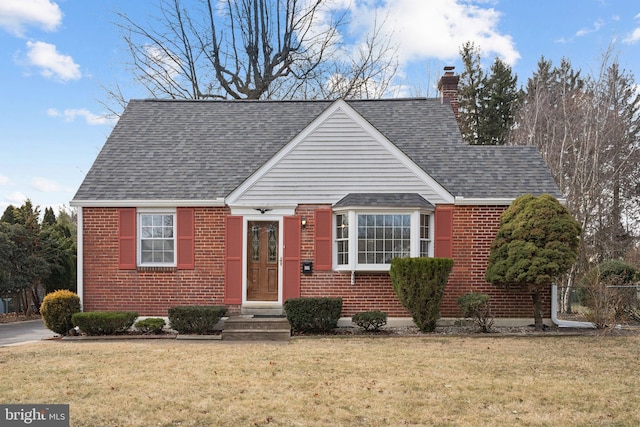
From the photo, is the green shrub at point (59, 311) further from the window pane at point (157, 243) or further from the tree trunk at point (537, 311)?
the tree trunk at point (537, 311)

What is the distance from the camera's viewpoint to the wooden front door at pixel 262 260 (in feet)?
41.2

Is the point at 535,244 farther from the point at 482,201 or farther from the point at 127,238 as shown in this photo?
the point at 127,238

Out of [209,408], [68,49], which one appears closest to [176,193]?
[68,49]

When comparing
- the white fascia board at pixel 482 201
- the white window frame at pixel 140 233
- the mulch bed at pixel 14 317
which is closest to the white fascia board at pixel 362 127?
the white fascia board at pixel 482 201

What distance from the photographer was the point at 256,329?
11391mm

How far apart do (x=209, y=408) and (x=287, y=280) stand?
21.4 ft

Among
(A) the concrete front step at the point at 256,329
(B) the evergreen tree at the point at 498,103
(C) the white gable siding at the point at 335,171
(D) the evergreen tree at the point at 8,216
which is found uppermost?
(B) the evergreen tree at the point at 498,103

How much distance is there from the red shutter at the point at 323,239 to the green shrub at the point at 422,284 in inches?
71.4

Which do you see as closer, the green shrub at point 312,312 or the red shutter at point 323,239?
the green shrub at point 312,312

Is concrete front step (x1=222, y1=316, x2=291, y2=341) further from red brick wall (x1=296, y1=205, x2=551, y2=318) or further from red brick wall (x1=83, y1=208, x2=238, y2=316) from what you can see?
red brick wall (x1=296, y1=205, x2=551, y2=318)

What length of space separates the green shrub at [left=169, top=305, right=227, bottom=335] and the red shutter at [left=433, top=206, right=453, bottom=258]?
543cm

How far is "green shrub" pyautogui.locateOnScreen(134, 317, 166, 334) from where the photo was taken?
1154cm

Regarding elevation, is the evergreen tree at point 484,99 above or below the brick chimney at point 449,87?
above

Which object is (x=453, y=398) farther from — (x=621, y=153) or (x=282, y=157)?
(x=621, y=153)
